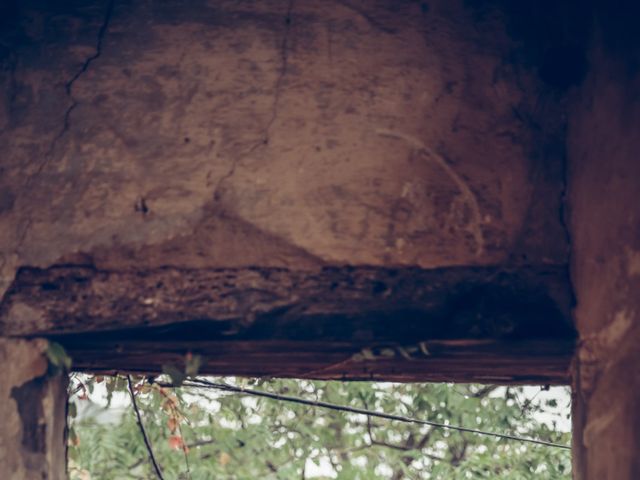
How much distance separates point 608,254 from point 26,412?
3.70 feet

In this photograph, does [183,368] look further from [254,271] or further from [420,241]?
[420,241]

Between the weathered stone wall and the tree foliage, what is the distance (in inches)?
188

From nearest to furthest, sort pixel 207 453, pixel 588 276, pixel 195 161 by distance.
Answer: pixel 588 276, pixel 195 161, pixel 207 453

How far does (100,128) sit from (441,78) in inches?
27.5

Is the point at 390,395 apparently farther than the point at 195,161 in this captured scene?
Yes

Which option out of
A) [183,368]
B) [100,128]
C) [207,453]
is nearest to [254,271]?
[183,368]

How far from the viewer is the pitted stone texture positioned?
5.98ft

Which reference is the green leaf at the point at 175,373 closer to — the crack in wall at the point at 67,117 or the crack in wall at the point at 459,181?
the crack in wall at the point at 67,117

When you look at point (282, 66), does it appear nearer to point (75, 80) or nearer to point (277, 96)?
point (277, 96)

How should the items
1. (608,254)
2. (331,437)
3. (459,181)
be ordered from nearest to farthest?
(608,254) → (459,181) → (331,437)

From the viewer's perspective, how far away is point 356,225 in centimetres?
183

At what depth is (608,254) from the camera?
5.56 ft

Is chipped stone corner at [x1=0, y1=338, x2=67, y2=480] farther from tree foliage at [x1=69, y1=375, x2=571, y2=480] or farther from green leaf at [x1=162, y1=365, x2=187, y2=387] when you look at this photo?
tree foliage at [x1=69, y1=375, x2=571, y2=480]

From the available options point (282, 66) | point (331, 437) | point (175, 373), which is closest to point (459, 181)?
point (282, 66)
